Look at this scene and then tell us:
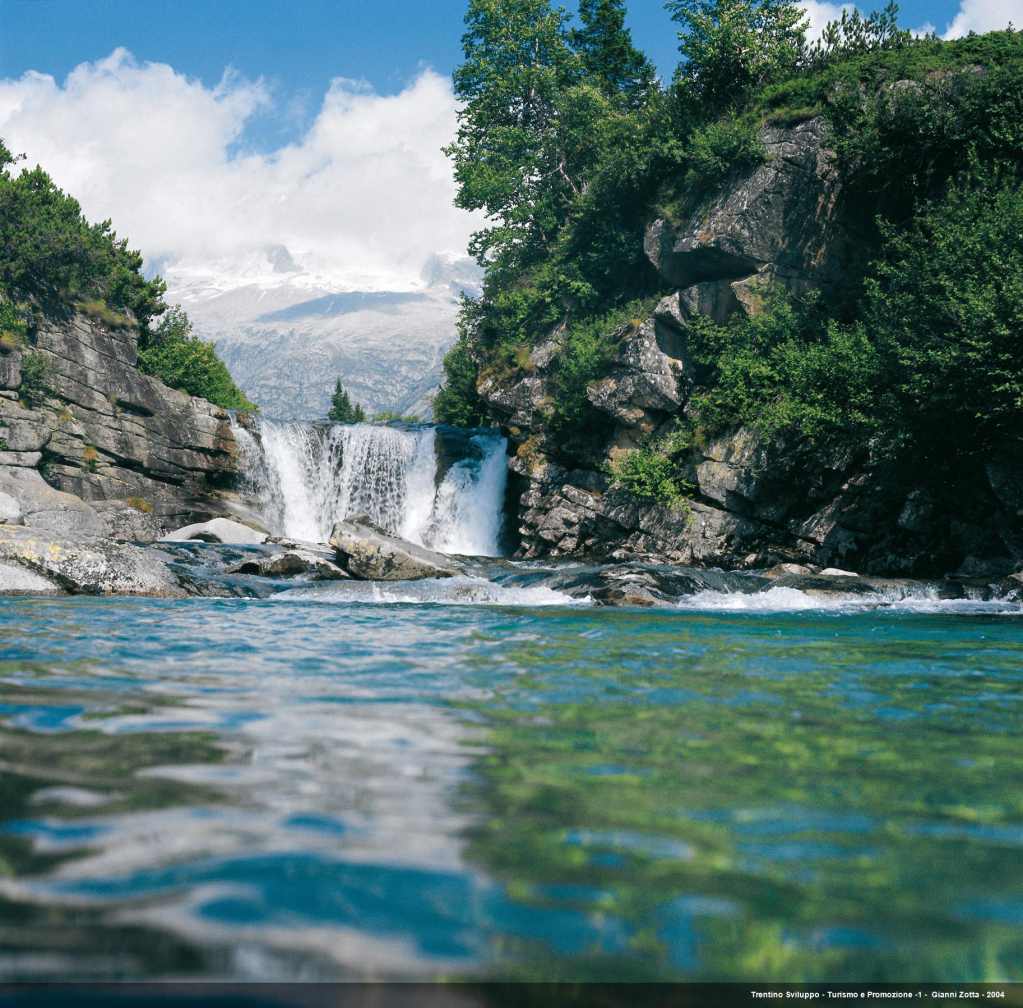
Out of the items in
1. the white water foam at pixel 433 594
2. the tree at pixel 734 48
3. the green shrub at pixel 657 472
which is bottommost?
the white water foam at pixel 433 594

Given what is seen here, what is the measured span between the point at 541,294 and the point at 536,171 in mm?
7397

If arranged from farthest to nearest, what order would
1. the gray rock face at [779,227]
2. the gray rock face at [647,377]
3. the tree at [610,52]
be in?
1. the tree at [610,52]
2. the gray rock face at [647,377]
3. the gray rock face at [779,227]

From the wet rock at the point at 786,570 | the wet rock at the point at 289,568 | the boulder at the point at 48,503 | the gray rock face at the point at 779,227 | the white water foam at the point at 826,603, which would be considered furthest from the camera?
the gray rock face at the point at 779,227

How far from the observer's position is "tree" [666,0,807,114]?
25.6m

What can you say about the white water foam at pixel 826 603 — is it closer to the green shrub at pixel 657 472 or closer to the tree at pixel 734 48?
the green shrub at pixel 657 472

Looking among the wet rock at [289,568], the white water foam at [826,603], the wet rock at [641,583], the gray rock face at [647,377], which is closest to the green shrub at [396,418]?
the gray rock face at [647,377]

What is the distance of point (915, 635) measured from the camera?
27.4 feet

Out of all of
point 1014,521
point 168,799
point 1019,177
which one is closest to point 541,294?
point 1019,177

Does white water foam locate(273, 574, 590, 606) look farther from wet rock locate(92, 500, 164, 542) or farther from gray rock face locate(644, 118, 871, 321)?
wet rock locate(92, 500, 164, 542)

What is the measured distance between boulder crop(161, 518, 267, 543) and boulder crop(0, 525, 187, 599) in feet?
29.1

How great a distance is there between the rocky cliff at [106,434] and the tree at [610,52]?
2499 cm

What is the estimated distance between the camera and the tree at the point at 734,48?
2558 centimetres

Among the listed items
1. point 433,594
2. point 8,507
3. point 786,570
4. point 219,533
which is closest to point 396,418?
point 219,533

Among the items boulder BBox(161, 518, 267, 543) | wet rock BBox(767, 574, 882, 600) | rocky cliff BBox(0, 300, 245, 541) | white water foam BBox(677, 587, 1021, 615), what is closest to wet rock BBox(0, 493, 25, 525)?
rocky cliff BBox(0, 300, 245, 541)
